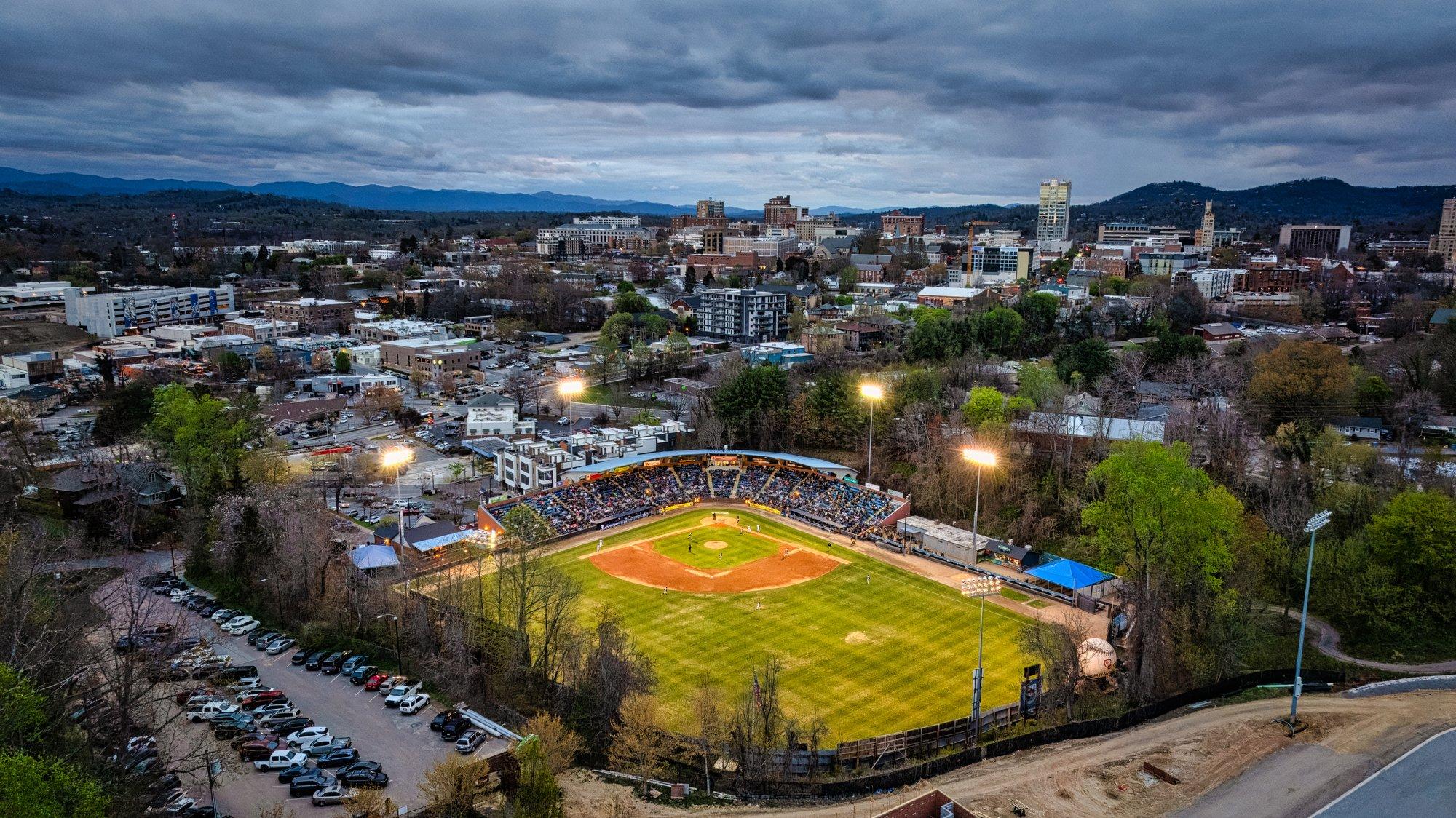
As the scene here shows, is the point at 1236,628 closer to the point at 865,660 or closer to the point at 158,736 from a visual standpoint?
the point at 865,660

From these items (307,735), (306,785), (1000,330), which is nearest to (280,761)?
(307,735)

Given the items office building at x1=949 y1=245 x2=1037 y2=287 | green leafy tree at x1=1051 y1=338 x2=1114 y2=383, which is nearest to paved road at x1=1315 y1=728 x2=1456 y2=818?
green leafy tree at x1=1051 y1=338 x2=1114 y2=383

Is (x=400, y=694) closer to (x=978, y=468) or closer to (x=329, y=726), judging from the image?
(x=329, y=726)

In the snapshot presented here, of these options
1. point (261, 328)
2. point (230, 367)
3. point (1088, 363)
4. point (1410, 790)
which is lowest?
point (1410, 790)

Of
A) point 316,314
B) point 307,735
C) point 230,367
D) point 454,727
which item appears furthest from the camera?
point 316,314

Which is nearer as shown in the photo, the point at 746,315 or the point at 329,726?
the point at 329,726

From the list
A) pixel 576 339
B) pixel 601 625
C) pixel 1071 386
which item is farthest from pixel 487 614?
pixel 576 339
